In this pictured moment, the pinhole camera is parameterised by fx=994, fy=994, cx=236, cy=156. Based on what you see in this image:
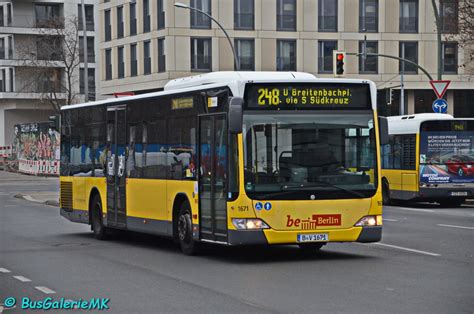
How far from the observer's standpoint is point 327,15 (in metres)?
66.1

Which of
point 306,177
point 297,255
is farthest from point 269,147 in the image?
point 297,255

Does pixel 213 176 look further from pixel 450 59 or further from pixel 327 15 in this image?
pixel 450 59

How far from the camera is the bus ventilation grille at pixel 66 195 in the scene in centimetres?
2247

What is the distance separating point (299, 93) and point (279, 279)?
3430mm

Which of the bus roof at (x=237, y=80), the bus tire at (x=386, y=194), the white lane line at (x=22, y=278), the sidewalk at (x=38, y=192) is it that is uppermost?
the bus roof at (x=237, y=80)

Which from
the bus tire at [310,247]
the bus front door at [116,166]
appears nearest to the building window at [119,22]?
the bus front door at [116,166]

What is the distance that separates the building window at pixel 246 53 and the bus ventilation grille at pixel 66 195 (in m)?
43.1

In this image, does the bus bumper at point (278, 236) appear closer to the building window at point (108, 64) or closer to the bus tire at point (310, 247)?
the bus tire at point (310, 247)

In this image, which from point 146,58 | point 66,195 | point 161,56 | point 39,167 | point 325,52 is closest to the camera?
point 66,195

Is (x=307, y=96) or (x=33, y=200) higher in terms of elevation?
(x=307, y=96)

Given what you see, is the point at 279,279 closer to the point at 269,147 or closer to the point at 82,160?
the point at 269,147

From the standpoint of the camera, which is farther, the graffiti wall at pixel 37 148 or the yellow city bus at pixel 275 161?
the graffiti wall at pixel 37 148

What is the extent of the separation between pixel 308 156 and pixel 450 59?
5438cm

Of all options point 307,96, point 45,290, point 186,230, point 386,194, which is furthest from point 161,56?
point 45,290
